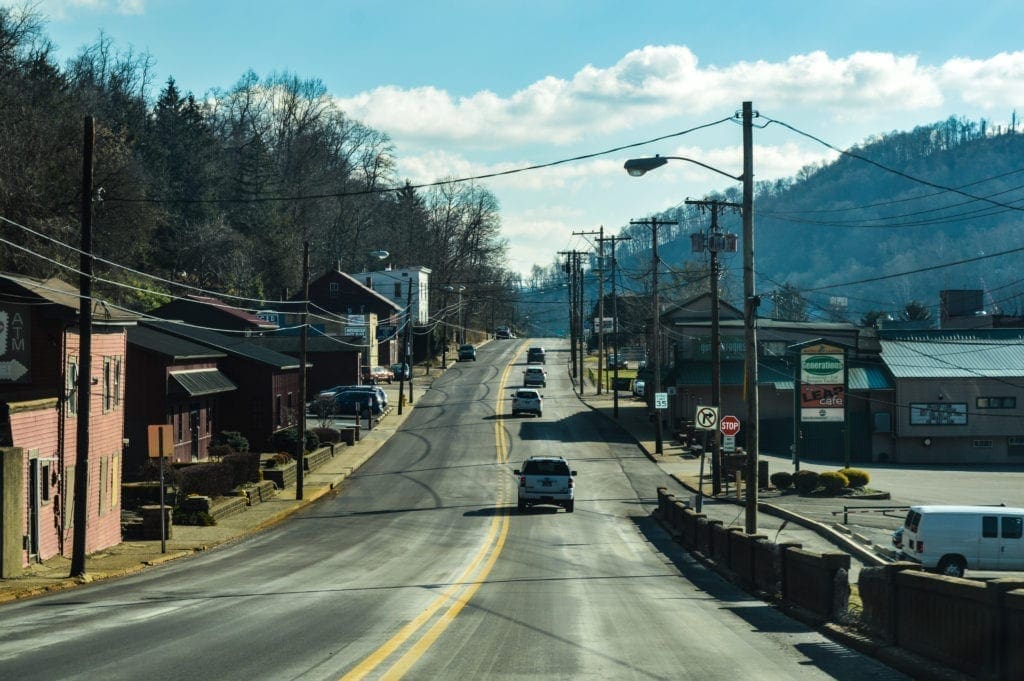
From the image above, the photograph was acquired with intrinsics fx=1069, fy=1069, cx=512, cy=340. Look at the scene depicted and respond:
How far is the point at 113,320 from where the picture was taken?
29.8m

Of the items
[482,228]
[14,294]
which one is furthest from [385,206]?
[14,294]

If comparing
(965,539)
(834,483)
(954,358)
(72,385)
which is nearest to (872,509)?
(834,483)

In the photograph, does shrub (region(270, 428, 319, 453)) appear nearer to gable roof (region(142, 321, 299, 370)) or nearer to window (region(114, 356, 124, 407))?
gable roof (region(142, 321, 299, 370))

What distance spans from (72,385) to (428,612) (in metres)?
15.3

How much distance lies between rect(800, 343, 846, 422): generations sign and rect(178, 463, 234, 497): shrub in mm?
28734

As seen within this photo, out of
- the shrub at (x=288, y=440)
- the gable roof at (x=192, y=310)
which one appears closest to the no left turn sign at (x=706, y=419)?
the shrub at (x=288, y=440)

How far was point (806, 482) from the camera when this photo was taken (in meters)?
47.0

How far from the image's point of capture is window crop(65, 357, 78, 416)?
26.8 m

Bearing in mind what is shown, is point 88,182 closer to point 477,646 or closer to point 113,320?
point 113,320

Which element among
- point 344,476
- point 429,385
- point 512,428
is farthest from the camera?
point 429,385

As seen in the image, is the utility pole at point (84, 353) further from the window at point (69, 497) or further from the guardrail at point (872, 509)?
the guardrail at point (872, 509)

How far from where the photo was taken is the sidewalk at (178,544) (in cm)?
2189

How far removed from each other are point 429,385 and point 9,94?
45070 mm

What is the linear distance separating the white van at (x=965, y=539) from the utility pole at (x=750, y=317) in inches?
267
